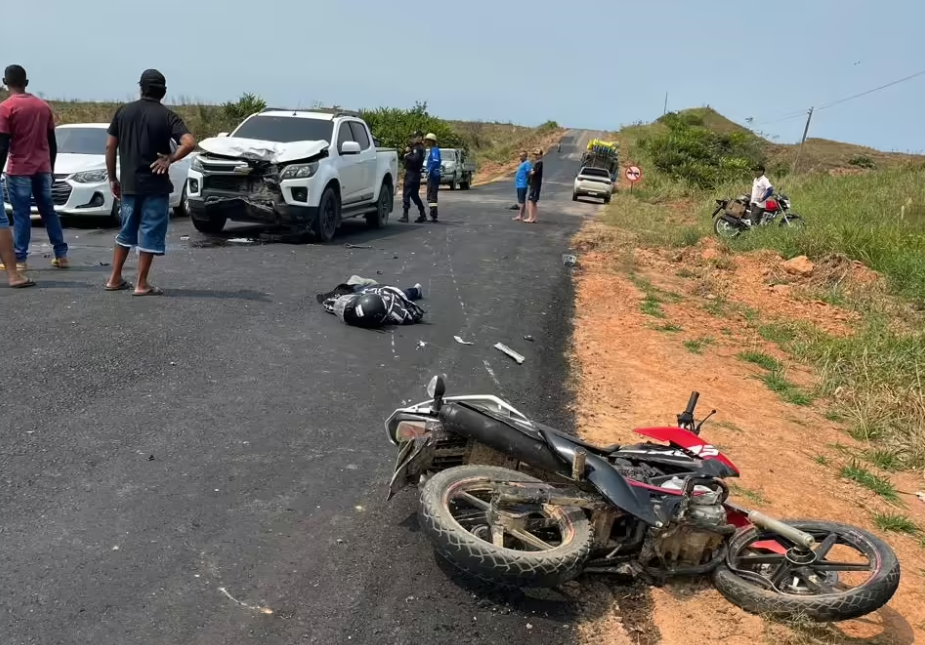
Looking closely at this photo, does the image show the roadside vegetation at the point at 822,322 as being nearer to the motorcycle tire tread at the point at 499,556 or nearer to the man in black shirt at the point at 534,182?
the motorcycle tire tread at the point at 499,556

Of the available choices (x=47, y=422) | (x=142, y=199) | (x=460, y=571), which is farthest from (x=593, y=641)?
(x=142, y=199)

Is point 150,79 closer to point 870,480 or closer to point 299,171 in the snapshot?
Result: point 299,171

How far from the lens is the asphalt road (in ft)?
9.36

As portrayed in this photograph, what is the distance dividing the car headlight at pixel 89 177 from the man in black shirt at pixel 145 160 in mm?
4954

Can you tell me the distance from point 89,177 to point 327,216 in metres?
3.71

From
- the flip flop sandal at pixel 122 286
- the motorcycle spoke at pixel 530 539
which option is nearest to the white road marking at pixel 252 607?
the motorcycle spoke at pixel 530 539

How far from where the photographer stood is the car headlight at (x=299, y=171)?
1073 centimetres

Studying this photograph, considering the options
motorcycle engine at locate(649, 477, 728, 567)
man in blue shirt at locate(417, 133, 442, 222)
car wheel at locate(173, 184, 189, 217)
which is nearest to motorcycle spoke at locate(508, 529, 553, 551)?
motorcycle engine at locate(649, 477, 728, 567)

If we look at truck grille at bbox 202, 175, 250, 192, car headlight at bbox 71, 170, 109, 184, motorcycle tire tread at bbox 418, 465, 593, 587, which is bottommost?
motorcycle tire tread at bbox 418, 465, 593, 587

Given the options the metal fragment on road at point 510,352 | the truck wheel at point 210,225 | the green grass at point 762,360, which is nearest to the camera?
the metal fragment on road at point 510,352

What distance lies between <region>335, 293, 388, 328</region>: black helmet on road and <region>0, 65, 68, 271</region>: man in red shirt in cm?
331

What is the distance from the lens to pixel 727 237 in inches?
632

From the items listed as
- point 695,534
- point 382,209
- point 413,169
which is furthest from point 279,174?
point 695,534

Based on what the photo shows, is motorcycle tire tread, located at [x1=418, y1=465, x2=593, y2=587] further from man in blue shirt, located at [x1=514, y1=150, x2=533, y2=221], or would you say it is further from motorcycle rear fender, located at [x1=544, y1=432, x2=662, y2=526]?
man in blue shirt, located at [x1=514, y1=150, x2=533, y2=221]
